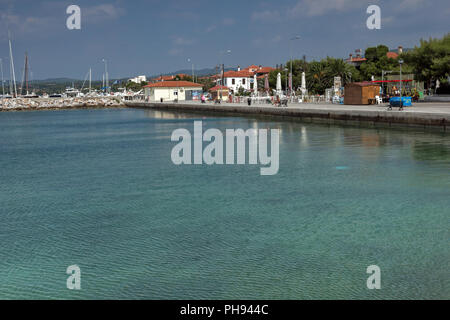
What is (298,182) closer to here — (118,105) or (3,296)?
(3,296)

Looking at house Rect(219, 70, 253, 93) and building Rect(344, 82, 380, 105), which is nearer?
Answer: building Rect(344, 82, 380, 105)

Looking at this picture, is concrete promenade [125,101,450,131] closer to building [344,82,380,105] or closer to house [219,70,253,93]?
building [344,82,380,105]

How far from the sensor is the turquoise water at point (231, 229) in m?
7.75

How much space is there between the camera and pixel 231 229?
1077 cm

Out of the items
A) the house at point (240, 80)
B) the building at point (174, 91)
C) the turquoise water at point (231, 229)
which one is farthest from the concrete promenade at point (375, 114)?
the house at point (240, 80)

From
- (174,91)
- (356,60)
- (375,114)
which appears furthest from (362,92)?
(356,60)

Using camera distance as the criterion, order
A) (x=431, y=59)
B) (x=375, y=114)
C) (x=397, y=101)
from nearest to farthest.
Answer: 1. (x=375, y=114)
2. (x=397, y=101)
3. (x=431, y=59)

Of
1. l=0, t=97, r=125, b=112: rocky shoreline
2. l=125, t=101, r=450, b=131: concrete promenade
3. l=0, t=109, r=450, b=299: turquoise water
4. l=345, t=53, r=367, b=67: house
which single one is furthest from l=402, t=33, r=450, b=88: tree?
l=0, t=97, r=125, b=112: rocky shoreline

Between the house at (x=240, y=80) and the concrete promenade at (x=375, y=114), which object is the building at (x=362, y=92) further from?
the house at (x=240, y=80)

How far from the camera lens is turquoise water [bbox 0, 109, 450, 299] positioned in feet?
25.4

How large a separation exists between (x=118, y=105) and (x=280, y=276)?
99816 mm

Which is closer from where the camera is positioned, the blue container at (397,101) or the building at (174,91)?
the blue container at (397,101)

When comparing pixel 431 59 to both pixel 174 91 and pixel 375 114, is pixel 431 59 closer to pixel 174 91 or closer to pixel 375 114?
pixel 375 114
